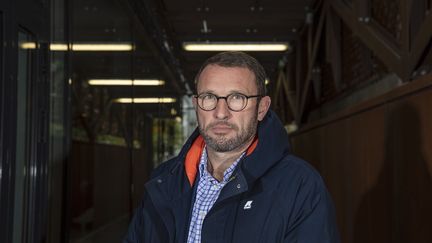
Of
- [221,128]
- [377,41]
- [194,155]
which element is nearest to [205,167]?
[194,155]

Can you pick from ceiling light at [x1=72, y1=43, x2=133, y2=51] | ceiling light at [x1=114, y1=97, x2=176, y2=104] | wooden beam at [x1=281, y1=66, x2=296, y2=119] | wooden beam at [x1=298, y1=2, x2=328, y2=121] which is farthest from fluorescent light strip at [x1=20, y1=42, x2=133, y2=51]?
wooden beam at [x1=281, y1=66, x2=296, y2=119]

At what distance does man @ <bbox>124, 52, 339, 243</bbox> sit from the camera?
5.04 ft

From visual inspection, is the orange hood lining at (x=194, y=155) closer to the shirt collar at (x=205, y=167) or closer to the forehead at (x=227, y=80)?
the shirt collar at (x=205, y=167)

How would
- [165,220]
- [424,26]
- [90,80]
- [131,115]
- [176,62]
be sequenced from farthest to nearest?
[176,62]
[131,115]
[90,80]
[424,26]
[165,220]

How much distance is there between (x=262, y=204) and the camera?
1.57 m

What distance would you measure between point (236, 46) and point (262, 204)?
9.44 meters

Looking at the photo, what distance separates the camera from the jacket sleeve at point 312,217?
58.8 inches

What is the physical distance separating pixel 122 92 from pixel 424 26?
494 cm

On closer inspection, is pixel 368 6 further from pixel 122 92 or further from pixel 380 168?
pixel 122 92

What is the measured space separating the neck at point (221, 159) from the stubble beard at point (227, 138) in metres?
0.03

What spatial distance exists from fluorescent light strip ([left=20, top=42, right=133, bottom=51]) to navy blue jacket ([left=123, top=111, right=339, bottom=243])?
1681mm

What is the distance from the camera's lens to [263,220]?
1547mm

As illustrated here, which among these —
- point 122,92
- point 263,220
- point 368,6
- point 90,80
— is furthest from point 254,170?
point 122,92

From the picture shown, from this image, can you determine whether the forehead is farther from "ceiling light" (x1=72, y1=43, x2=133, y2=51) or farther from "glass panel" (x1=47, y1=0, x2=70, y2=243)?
"ceiling light" (x1=72, y1=43, x2=133, y2=51)
